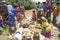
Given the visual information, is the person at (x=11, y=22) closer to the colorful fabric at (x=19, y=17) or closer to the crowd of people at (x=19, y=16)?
the crowd of people at (x=19, y=16)

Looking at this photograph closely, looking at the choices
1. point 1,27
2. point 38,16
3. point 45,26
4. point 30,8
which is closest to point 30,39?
point 45,26

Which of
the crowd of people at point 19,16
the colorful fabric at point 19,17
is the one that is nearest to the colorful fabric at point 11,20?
the crowd of people at point 19,16

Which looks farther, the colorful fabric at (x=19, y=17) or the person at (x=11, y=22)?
the colorful fabric at (x=19, y=17)

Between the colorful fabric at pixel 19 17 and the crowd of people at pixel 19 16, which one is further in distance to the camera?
the colorful fabric at pixel 19 17

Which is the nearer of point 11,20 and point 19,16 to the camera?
point 11,20

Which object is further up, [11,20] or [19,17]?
[19,17]

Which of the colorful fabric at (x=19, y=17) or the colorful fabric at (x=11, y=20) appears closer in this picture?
the colorful fabric at (x=11, y=20)

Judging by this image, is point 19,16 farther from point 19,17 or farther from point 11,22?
point 11,22

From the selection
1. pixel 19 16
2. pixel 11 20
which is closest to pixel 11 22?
pixel 11 20

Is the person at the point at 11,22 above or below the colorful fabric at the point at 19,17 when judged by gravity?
below

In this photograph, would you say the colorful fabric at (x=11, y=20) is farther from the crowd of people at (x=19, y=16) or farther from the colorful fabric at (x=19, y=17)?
the colorful fabric at (x=19, y=17)

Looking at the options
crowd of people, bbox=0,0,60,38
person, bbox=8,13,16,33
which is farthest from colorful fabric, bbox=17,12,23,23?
person, bbox=8,13,16,33

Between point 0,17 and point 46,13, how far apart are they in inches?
107

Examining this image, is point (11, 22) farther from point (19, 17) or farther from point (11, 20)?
point (19, 17)
